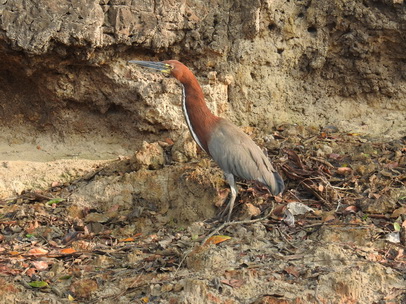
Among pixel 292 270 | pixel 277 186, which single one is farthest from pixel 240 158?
pixel 292 270

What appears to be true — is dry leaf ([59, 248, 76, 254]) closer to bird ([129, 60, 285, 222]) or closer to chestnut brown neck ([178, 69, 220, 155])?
bird ([129, 60, 285, 222])

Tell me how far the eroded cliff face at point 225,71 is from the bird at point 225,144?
4.11 ft

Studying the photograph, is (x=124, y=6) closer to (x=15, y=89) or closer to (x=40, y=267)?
(x=15, y=89)

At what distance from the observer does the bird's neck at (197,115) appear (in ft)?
19.7

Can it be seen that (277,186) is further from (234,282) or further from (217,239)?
(234,282)

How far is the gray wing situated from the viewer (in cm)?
561

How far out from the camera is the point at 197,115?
19.9 ft

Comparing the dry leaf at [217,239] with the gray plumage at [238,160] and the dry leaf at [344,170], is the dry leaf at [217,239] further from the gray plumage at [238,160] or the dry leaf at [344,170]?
the dry leaf at [344,170]

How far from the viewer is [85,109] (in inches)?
306

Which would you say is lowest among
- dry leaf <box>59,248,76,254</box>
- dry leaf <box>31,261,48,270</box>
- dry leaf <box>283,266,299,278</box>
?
dry leaf <box>31,261,48,270</box>

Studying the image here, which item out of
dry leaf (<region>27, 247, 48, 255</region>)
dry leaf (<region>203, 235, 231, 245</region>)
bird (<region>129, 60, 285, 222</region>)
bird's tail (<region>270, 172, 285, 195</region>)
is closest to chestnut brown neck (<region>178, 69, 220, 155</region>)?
bird (<region>129, 60, 285, 222</region>)

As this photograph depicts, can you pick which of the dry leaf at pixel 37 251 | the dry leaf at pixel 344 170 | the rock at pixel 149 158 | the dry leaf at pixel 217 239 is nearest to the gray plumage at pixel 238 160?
the dry leaf at pixel 217 239

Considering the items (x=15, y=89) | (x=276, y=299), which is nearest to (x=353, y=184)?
(x=276, y=299)

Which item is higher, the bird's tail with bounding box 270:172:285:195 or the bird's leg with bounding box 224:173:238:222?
the bird's tail with bounding box 270:172:285:195
